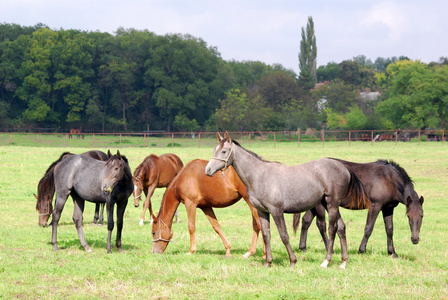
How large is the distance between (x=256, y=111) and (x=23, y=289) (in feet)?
214

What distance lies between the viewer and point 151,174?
1421cm

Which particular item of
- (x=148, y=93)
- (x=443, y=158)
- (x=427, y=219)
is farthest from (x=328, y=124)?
(x=427, y=219)

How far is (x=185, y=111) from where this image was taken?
77.5 metres

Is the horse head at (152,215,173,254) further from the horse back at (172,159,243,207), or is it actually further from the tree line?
the tree line

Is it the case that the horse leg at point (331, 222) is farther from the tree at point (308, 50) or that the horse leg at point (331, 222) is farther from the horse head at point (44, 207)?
the tree at point (308, 50)

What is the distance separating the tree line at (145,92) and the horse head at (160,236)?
2284 inches

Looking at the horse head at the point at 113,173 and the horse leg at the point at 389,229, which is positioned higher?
the horse head at the point at 113,173

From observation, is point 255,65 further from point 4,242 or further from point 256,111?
point 4,242

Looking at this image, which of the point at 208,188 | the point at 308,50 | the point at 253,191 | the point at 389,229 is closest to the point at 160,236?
the point at 208,188

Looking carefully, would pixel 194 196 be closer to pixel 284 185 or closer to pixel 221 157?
pixel 221 157

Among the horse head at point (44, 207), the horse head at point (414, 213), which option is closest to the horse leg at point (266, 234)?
the horse head at point (414, 213)

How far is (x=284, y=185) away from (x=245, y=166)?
0.70 m

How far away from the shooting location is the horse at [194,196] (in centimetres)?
920

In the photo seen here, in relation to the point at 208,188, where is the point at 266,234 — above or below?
below
